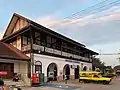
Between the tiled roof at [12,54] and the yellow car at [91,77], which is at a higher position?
the tiled roof at [12,54]

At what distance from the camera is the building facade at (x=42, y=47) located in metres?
30.5

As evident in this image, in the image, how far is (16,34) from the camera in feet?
108

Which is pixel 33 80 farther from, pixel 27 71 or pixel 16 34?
pixel 16 34

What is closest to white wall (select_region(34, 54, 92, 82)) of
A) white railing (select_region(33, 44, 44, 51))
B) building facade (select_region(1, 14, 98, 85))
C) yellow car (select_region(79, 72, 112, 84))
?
building facade (select_region(1, 14, 98, 85))

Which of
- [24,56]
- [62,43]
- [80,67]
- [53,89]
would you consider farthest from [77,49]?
[53,89]

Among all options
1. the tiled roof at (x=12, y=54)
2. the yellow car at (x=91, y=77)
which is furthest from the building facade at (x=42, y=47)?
the yellow car at (x=91, y=77)

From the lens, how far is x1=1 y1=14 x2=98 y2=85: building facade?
30.5 meters

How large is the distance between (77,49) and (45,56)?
1518 centimetres

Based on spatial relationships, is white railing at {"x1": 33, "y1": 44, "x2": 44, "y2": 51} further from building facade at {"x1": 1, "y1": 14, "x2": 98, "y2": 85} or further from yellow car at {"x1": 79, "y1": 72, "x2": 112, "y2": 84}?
yellow car at {"x1": 79, "y1": 72, "x2": 112, "y2": 84}

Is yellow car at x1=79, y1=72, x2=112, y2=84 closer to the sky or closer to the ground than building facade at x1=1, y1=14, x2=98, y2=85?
closer to the ground

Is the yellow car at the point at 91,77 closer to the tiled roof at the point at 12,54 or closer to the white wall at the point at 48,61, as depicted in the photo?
the white wall at the point at 48,61

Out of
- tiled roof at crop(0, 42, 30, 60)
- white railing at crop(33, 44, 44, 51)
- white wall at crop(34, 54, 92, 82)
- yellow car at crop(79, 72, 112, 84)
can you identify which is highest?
white railing at crop(33, 44, 44, 51)

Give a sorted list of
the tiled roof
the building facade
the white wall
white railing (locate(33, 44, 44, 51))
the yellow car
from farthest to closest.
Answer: the yellow car < the white wall < white railing (locate(33, 44, 44, 51)) < the building facade < the tiled roof

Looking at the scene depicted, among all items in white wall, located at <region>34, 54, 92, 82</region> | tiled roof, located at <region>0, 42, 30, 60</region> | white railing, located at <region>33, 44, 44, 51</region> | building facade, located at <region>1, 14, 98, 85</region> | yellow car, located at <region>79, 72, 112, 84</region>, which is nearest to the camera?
tiled roof, located at <region>0, 42, 30, 60</region>
